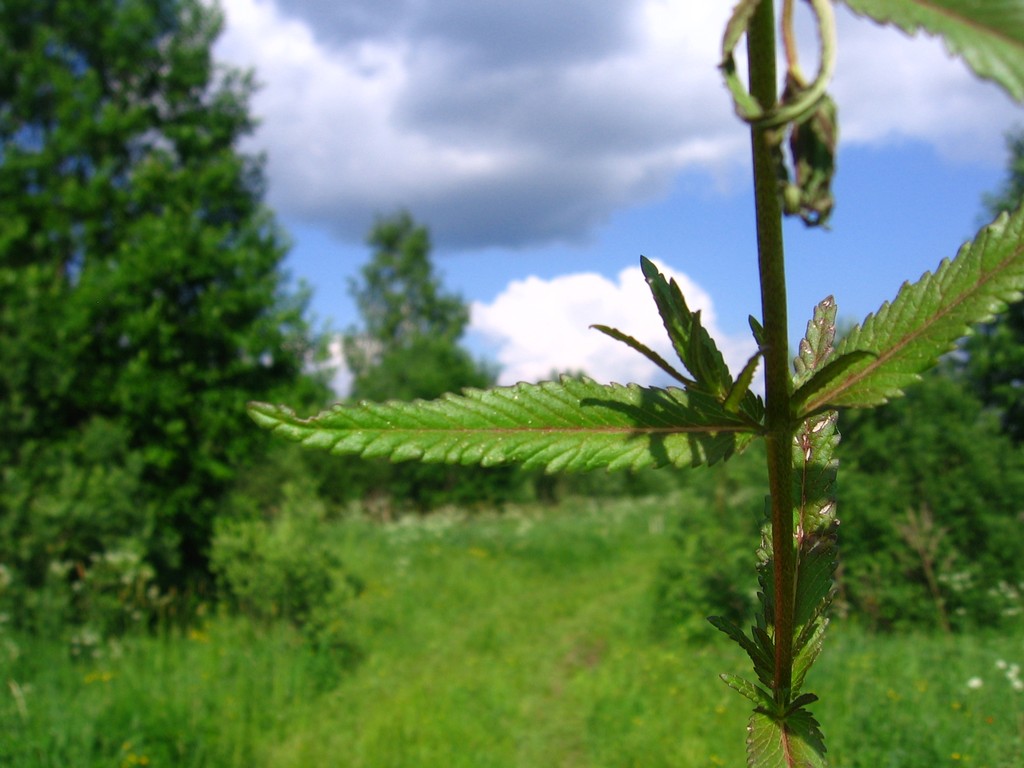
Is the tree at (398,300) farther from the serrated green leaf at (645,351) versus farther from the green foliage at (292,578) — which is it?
the serrated green leaf at (645,351)

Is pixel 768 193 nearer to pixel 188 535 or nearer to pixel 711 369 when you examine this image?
pixel 711 369

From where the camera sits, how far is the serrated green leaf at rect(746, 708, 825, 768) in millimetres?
828

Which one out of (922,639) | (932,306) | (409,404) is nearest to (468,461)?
(409,404)

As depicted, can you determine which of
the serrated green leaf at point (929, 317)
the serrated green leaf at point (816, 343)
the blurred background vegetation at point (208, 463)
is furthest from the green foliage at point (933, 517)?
the serrated green leaf at point (929, 317)

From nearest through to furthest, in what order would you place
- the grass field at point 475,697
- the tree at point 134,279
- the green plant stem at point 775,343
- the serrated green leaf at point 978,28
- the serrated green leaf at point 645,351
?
1. the serrated green leaf at point 978,28
2. the green plant stem at point 775,343
3. the serrated green leaf at point 645,351
4. the grass field at point 475,697
5. the tree at point 134,279

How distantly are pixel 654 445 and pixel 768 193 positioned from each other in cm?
Answer: 27

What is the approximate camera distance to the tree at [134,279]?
10.1m

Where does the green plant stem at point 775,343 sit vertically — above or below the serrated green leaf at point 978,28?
below

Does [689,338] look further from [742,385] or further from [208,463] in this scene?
[208,463]

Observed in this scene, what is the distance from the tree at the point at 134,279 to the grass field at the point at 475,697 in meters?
2.39

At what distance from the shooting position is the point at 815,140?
557 millimetres

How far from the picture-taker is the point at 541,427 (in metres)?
0.85

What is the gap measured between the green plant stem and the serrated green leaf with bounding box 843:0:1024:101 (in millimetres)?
110

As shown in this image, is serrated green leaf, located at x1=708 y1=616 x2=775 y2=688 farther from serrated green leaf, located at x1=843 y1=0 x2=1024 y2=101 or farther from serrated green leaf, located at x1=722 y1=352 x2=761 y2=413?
serrated green leaf, located at x1=843 y1=0 x2=1024 y2=101
